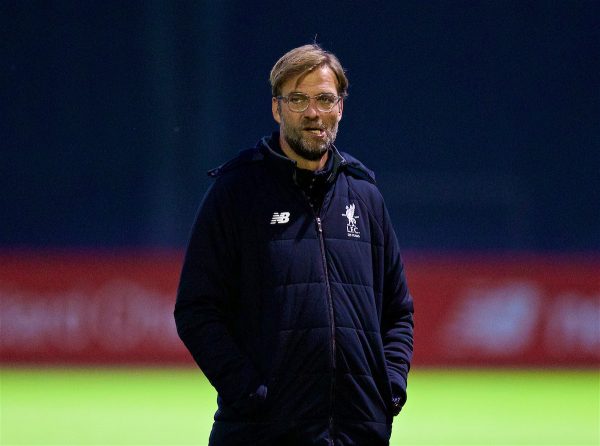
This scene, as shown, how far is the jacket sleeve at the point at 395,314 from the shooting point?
4.17 meters

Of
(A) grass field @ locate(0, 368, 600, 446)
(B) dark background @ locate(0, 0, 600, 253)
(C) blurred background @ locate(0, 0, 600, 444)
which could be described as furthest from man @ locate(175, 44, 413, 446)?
(B) dark background @ locate(0, 0, 600, 253)

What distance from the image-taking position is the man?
3.82 meters

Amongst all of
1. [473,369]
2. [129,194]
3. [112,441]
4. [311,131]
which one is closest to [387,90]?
[129,194]

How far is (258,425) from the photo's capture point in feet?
12.6

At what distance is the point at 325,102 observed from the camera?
13.2ft

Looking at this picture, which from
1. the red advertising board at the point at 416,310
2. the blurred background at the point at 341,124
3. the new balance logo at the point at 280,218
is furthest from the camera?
the blurred background at the point at 341,124

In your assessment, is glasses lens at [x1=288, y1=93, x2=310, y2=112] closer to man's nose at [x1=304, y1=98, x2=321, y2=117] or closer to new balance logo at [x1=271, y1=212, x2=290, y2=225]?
man's nose at [x1=304, y1=98, x2=321, y2=117]

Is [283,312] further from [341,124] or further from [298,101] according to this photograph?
[341,124]

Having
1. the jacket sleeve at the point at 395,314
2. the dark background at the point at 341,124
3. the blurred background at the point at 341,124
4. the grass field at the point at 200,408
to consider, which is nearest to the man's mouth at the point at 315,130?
the jacket sleeve at the point at 395,314

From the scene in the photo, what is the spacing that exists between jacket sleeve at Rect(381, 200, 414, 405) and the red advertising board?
8002 mm

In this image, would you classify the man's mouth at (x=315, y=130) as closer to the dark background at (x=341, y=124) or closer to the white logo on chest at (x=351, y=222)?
the white logo on chest at (x=351, y=222)

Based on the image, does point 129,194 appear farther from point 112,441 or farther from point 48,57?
point 112,441

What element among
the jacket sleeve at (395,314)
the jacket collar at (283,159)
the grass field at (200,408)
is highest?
the jacket collar at (283,159)

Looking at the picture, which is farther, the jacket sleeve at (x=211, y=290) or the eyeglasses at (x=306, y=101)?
the eyeglasses at (x=306, y=101)
